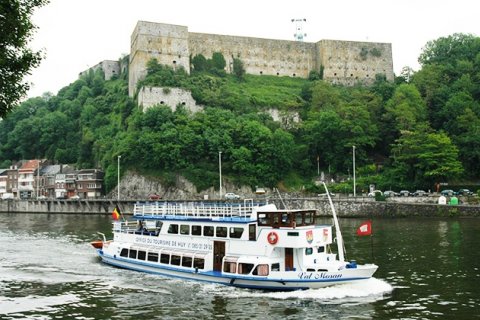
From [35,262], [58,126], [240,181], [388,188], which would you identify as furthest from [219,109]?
[35,262]

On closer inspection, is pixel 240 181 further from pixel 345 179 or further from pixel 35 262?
pixel 35 262

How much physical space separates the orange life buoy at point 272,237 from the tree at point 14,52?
14.4 m

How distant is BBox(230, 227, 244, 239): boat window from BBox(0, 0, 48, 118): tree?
1342 cm

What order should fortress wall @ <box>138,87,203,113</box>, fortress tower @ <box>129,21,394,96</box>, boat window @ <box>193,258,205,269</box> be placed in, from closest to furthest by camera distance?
boat window @ <box>193,258,205,269</box> < fortress wall @ <box>138,87,203,113</box> < fortress tower @ <box>129,21,394,96</box>

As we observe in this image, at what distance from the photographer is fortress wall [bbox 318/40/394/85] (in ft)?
439

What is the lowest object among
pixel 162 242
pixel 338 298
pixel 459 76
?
pixel 338 298

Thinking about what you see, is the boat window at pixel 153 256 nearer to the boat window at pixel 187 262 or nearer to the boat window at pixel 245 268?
the boat window at pixel 187 262

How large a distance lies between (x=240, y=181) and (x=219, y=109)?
60.6 feet

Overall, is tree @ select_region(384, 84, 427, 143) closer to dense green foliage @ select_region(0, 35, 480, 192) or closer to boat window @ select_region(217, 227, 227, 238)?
dense green foliage @ select_region(0, 35, 480, 192)

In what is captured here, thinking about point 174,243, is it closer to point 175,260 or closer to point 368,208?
point 175,260

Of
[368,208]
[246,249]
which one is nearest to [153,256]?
[246,249]

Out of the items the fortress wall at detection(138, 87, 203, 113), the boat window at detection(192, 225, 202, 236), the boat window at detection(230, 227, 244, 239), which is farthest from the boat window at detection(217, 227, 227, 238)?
the fortress wall at detection(138, 87, 203, 113)

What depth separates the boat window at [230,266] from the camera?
30342 mm

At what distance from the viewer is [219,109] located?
10325 centimetres
